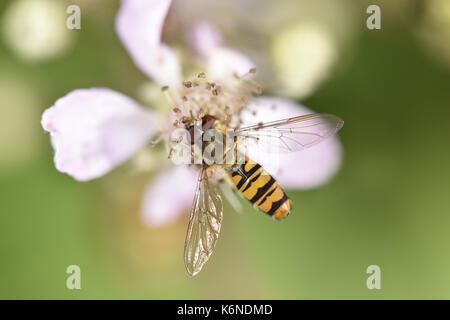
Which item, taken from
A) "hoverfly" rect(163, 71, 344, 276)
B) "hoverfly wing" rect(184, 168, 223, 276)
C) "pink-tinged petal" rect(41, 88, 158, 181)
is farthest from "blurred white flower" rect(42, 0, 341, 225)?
"hoverfly wing" rect(184, 168, 223, 276)

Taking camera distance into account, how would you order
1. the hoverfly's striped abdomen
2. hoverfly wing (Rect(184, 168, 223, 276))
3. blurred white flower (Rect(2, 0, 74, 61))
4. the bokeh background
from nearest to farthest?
1. hoverfly wing (Rect(184, 168, 223, 276))
2. the hoverfly's striped abdomen
3. blurred white flower (Rect(2, 0, 74, 61))
4. the bokeh background

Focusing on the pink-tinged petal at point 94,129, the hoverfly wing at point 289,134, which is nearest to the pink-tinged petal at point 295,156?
the hoverfly wing at point 289,134

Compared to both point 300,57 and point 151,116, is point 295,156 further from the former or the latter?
point 151,116

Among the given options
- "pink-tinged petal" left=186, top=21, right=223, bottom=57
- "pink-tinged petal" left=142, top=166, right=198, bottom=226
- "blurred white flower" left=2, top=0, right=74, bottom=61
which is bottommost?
"pink-tinged petal" left=142, top=166, right=198, bottom=226

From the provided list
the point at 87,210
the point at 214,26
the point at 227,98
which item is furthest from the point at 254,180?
the point at 87,210

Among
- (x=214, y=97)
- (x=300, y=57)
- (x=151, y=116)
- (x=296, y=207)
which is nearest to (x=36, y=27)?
(x=151, y=116)

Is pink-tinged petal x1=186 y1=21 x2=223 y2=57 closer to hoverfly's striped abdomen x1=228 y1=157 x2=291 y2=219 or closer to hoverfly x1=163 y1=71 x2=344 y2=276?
hoverfly x1=163 y1=71 x2=344 y2=276
